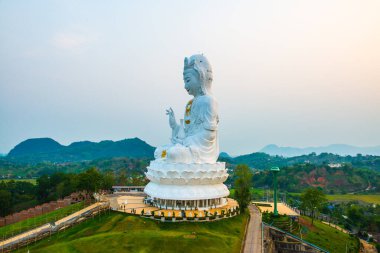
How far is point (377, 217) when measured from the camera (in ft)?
138

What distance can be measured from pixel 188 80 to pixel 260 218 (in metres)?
14.7

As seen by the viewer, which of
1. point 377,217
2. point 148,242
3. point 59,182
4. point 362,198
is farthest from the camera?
point 362,198

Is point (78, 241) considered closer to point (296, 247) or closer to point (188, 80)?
point (296, 247)

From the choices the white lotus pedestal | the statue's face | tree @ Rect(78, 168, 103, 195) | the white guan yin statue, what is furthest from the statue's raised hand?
tree @ Rect(78, 168, 103, 195)

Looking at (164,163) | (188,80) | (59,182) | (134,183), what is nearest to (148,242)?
(164,163)

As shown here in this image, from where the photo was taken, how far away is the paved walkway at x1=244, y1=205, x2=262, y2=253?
21703 mm

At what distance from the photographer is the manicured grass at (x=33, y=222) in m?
26.2

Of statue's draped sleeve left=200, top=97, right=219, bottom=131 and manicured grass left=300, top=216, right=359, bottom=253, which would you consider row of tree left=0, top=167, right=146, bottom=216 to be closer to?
statue's draped sleeve left=200, top=97, right=219, bottom=131

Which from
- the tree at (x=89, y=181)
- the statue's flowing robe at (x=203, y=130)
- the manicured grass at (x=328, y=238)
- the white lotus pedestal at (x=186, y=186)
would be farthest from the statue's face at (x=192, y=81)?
the manicured grass at (x=328, y=238)

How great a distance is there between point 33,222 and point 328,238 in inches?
1021

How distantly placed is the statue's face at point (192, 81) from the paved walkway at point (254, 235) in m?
13.1

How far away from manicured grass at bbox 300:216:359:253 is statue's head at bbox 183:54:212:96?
51.6 ft

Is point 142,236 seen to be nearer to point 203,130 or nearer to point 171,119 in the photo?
point 203,130

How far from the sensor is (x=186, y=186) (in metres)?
28.2
